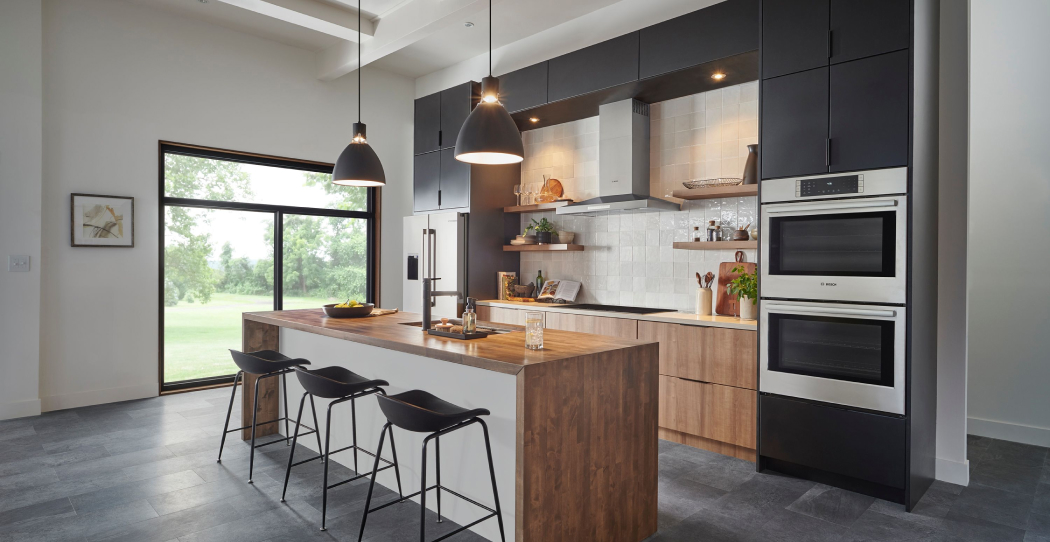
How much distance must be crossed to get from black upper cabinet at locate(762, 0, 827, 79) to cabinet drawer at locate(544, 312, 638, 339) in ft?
6.28

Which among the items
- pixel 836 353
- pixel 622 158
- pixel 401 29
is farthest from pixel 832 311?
pixel 401 29

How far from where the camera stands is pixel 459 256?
5.52 m

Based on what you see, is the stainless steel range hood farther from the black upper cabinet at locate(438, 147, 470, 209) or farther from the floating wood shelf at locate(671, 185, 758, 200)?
the black upper cabinet at locate(438, 147, 470, 209)

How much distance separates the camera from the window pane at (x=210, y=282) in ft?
17.5

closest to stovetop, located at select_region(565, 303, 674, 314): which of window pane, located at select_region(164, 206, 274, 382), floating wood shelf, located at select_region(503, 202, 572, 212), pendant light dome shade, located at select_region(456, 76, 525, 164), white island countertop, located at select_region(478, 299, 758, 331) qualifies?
white island countertop, located at select_region(478, 299, 758, 331)

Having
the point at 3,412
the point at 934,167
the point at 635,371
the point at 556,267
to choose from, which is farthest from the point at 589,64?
the point at 3,412

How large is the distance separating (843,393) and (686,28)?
8.53ft

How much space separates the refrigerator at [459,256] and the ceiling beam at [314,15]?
6.01ft

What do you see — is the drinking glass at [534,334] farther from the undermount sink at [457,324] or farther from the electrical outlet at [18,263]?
the electrical outlet at [18,263]

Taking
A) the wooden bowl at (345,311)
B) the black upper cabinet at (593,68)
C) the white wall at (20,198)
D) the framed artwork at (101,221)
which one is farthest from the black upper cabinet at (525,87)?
the white wall at (20,198)

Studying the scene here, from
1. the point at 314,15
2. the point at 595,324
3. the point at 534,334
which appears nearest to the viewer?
the point at 534,334

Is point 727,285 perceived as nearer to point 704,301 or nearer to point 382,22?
point 704,301

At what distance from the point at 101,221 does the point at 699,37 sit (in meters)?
4.96

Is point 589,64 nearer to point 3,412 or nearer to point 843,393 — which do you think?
point 843,393
